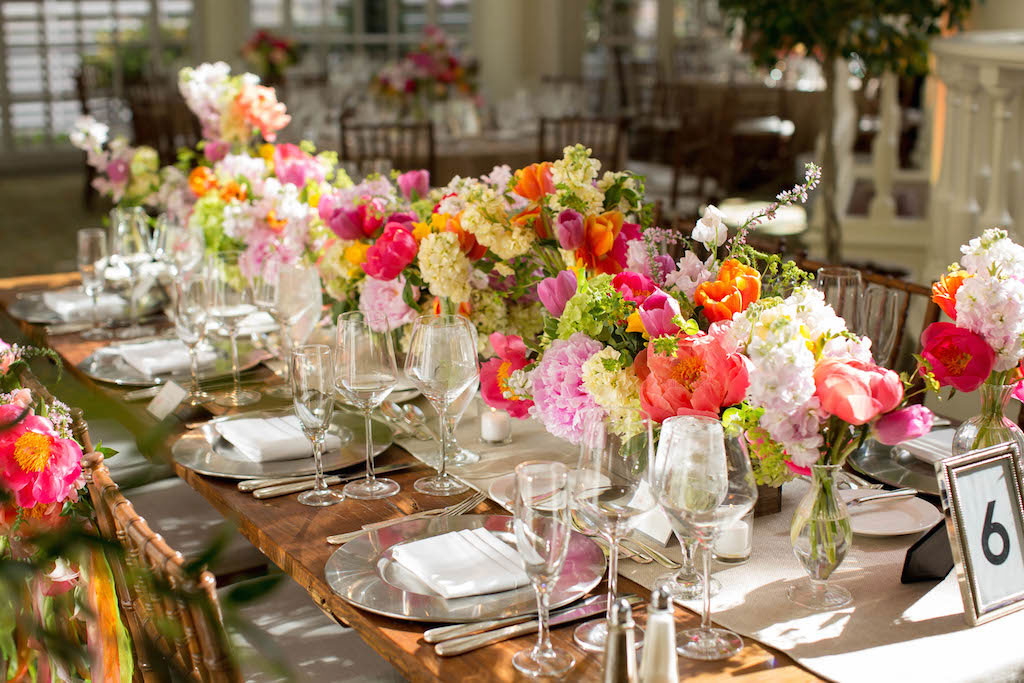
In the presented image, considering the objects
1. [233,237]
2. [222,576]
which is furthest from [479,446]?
[233,237]

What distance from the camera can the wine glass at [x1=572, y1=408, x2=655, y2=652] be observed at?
115cm

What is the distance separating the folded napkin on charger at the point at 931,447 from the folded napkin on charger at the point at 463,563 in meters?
0.67

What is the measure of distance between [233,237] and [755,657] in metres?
1.68

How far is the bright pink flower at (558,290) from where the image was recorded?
1490mm

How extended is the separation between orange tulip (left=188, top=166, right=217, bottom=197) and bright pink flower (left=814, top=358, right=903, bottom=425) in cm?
183

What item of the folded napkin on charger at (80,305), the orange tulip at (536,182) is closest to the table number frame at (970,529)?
the orange tulip at (536,182)

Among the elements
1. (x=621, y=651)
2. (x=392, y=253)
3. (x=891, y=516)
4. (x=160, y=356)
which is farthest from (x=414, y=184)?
(x=621, y=651)

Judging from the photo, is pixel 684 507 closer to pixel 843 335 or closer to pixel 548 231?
pixel 843 335

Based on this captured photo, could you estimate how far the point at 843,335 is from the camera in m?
1.23

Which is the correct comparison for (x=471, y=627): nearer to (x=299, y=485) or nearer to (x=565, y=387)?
(x=565, y=387)

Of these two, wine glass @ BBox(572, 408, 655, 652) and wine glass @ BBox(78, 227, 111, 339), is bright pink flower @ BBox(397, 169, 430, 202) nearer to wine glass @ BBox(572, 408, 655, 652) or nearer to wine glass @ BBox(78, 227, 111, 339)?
wine glass @ BBox(78, 227, 111, 339)

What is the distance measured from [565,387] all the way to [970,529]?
49 centimetres

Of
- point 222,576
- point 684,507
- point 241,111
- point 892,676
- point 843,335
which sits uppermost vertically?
point 241,111

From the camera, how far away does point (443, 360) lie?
5.16ft
